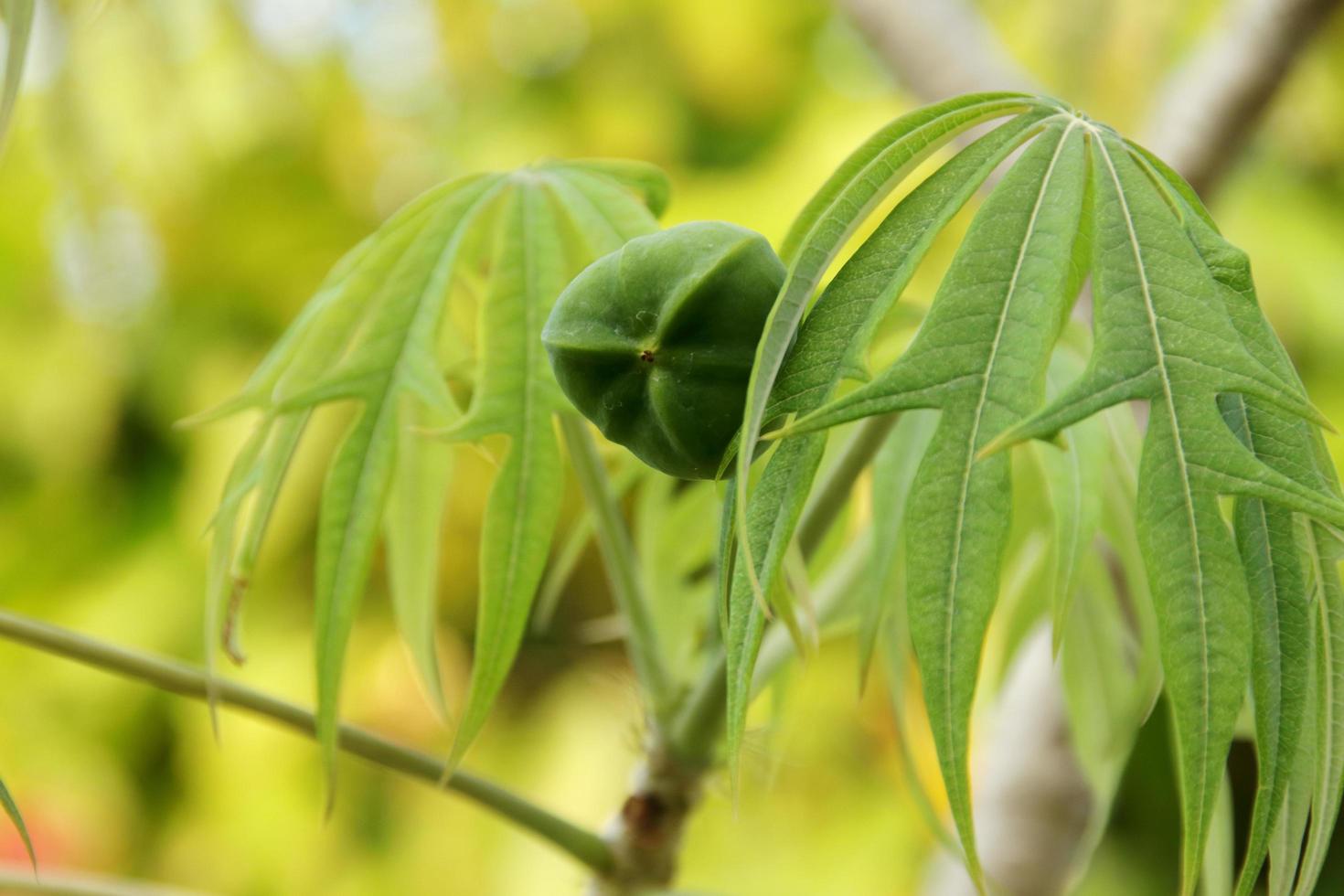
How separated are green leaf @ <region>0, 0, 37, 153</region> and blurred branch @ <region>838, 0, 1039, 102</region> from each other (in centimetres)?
75

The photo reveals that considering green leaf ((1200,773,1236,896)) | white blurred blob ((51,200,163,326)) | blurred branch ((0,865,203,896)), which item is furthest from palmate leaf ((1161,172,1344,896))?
white blurred blob ((51,200,163,326))

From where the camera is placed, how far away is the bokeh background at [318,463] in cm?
210

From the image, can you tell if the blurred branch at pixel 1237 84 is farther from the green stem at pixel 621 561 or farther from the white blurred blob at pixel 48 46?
the white blurred blob at pixel 48 46

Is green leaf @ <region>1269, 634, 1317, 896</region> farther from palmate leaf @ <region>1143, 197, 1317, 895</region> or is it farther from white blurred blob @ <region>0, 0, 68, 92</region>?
white blurred blob @ <region>0, 0, 68, 92</region>

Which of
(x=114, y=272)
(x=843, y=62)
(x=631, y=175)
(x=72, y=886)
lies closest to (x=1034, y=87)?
(x=631, y=175)

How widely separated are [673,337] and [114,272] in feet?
5.64

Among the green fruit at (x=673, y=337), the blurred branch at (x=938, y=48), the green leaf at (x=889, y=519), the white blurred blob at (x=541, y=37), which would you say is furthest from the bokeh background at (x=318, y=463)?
the green fruit at (x=673, y=337)

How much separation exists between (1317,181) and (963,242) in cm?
239

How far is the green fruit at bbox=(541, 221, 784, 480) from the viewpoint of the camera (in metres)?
0.41

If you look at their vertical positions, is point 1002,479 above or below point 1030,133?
below

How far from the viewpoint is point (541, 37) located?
263 cm

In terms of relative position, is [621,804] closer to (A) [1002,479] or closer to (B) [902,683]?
(B) [902,683]

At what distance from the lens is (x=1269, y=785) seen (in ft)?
1.13

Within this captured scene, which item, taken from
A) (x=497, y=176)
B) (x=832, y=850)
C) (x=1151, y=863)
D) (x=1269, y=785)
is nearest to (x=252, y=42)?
(x=497, y=176)
